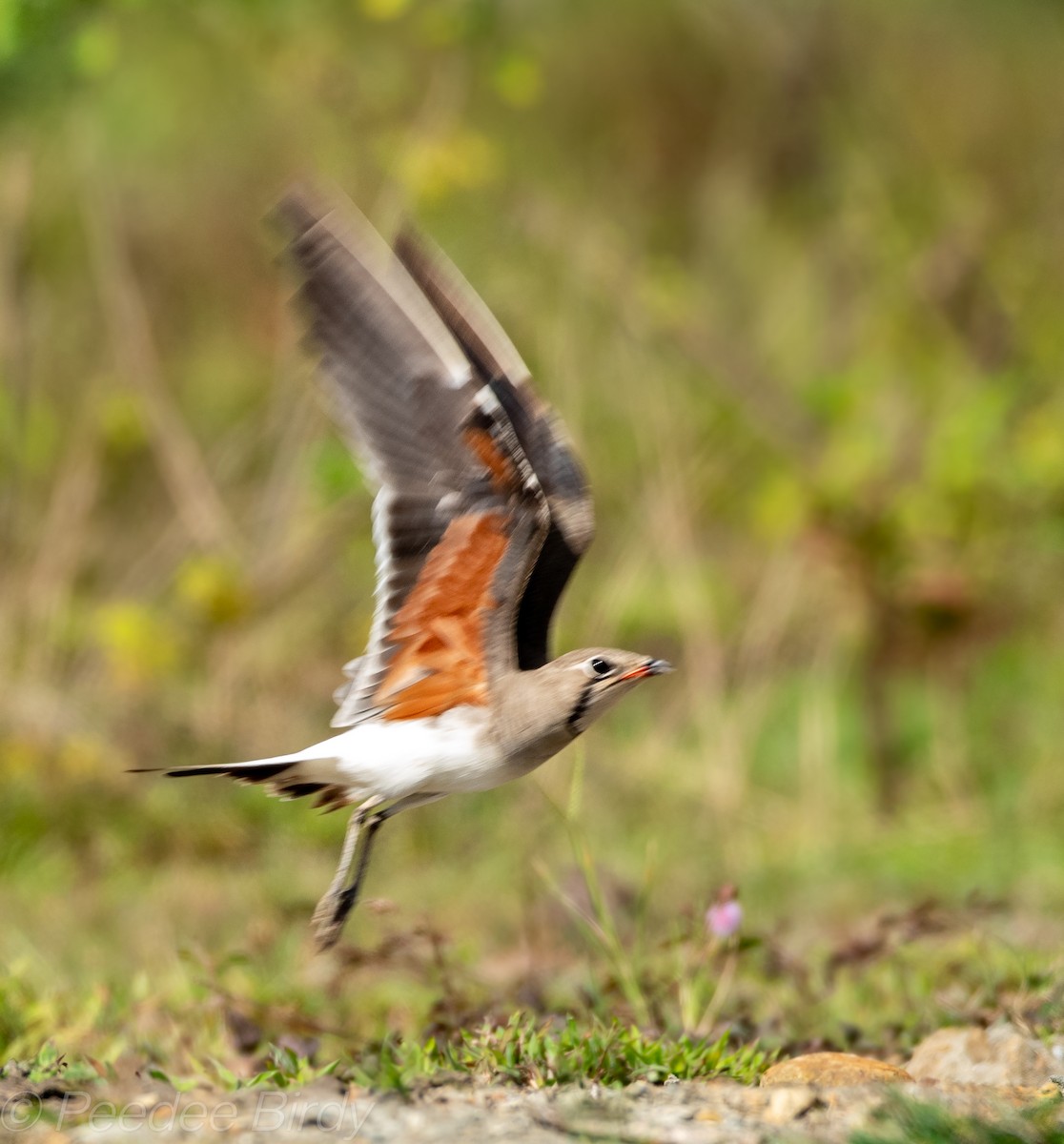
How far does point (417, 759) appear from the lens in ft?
12.4

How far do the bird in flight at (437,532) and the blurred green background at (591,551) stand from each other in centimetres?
65

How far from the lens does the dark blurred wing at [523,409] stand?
3596 mm

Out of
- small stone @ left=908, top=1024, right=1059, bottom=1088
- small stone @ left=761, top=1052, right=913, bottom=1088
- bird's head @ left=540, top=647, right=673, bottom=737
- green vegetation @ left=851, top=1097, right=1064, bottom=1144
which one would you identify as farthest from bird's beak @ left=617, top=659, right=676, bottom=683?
green vegetation @ left=851, top=1097, right=1064, bottom=1144

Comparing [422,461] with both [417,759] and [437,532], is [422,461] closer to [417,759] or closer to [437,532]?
[437,532]

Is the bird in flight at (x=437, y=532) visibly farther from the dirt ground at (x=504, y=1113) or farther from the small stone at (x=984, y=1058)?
the small stone at (x=984, y=1058)

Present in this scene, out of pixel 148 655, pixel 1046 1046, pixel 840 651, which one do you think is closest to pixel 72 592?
pixel 148 655

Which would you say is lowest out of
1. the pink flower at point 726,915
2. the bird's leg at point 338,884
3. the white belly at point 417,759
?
the pink flower at point 726,915

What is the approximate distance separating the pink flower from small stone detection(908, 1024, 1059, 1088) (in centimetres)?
53

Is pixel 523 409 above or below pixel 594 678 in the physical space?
above

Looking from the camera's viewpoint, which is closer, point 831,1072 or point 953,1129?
A: point 953,1129

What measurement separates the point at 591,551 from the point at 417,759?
402 cm

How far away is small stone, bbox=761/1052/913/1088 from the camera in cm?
337

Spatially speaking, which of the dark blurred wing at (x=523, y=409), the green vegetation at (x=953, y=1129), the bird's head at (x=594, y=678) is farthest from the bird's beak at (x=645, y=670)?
the green vegetation at (x=953, y=1129)

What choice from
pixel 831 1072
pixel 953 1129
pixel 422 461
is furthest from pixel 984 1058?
pixel 422 461
